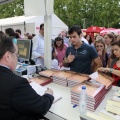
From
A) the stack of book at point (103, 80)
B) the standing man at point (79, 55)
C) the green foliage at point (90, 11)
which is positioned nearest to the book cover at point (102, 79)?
the stack of book at point (103, 80)

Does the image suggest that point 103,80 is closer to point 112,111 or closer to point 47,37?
point 112,111

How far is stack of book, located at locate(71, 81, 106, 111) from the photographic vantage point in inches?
57.7

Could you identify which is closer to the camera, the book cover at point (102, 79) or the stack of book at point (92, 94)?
the stack of book at point (92, 94)

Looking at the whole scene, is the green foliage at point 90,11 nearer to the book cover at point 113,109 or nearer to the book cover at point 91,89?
the book cover at point 91,89

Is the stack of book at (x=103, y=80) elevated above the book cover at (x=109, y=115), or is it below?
above

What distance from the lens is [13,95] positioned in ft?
4.01

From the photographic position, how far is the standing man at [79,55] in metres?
2.46

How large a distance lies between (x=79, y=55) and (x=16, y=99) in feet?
4.70

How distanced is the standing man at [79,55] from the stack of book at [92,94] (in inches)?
28.4

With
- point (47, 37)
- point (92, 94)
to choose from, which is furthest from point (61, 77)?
point (47, 37)

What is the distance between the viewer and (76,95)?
156 centimetres

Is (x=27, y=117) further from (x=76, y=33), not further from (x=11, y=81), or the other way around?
(x=76, y=33)

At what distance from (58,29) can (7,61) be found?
9431mm

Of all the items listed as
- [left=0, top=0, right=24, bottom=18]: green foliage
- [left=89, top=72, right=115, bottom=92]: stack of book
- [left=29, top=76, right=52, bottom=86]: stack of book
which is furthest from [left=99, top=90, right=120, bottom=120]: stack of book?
[left=0, top=0, right=24, bottom=18]: green foliage
